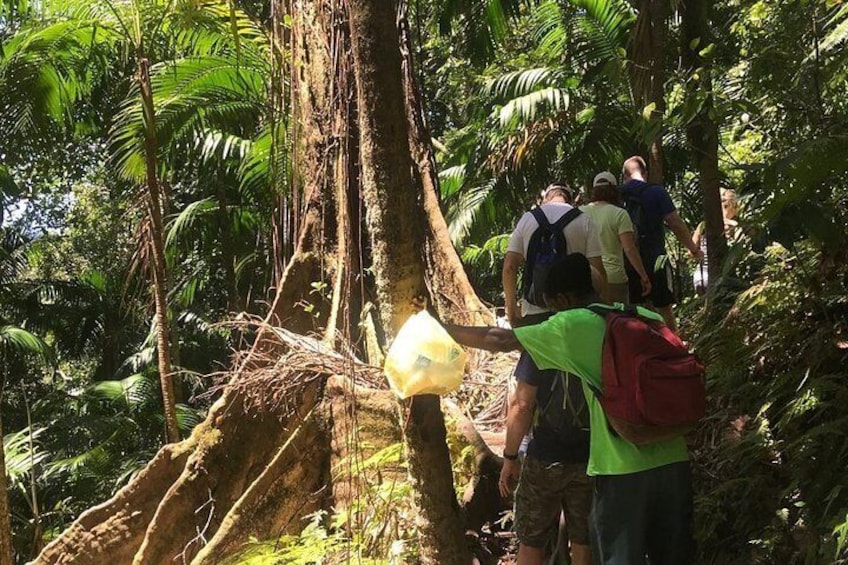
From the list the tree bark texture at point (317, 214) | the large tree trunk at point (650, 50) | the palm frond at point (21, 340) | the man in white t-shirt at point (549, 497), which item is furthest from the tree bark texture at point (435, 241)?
the palm frond at point (21, 340)

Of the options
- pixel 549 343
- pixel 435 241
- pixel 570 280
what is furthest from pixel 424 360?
pixel 435 241

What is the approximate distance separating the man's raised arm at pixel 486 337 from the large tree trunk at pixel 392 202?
21 centimetres

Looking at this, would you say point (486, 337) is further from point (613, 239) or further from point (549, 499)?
point (613, 239)

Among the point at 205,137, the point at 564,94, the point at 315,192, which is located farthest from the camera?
the point at 205,137

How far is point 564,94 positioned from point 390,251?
8019 mm

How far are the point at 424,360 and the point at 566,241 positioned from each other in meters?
1.84

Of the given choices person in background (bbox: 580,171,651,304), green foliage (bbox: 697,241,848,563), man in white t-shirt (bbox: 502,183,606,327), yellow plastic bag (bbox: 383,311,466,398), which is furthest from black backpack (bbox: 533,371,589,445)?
person in background (bbox: 580,171,651,304)

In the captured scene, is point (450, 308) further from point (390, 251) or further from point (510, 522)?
point (390, 251)

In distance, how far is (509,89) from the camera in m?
11.2

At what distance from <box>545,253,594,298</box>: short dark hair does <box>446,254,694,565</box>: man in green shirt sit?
0.13m

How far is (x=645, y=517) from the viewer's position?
297 cm

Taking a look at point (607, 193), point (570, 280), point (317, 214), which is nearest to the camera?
point (570, 280)

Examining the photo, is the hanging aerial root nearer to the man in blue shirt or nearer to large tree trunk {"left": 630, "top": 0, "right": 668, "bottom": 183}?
the man in blue shirt

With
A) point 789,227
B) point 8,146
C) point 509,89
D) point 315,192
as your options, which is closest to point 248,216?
point 8,146
